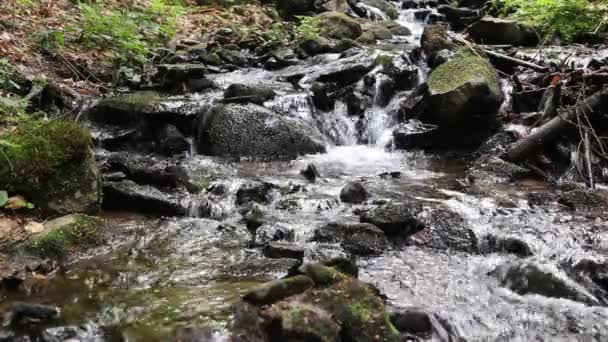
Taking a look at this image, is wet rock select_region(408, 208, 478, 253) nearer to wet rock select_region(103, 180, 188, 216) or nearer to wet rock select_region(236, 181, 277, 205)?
wet rock select_region(236, 181, 277, 205)

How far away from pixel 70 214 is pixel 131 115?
3.66 m

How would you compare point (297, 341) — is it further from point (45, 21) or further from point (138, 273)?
point (45, 21)

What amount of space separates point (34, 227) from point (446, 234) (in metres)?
3.74

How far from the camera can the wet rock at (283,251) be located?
14.8ft

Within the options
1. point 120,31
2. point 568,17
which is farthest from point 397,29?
point 120,31

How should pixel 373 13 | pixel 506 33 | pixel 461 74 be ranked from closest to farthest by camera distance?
pixel 461 74
pixel 506 33
pixel 373 13

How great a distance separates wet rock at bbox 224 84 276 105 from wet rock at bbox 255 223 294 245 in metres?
4.08

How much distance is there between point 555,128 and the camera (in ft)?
23.0

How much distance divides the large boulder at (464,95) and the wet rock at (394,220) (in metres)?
3.41

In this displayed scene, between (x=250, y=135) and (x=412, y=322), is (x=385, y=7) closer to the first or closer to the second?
(x=250, y=135)

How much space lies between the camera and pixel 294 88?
32.3ft

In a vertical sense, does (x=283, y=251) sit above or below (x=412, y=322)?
above

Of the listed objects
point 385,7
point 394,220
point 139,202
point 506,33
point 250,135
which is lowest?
point 394,220

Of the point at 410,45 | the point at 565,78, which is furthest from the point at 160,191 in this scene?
the point at 410,45
